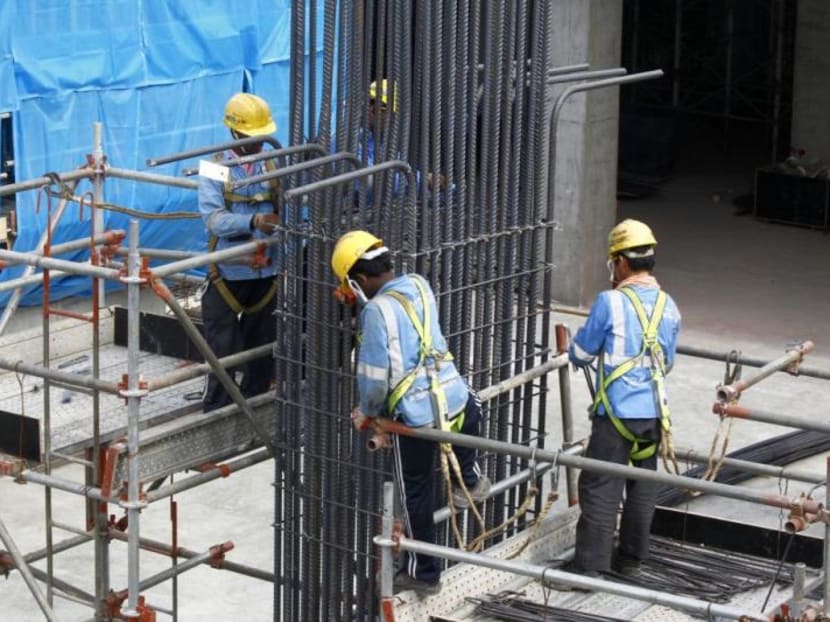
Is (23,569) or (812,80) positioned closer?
(23,569)

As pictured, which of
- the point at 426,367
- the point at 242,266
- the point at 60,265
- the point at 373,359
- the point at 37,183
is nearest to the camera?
the point at 373,359

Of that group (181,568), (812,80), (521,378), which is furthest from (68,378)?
(812,80)

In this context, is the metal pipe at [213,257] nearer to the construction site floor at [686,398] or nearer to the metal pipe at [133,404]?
the metal pipe at [133,404]

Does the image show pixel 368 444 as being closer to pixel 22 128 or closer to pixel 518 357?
pixel 518 357

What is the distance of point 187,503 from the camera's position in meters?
15.7

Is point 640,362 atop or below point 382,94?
below

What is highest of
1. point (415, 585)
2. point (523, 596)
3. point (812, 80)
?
point (812, 80)

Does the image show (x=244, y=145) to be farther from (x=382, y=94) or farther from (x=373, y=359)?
(x=373, y=359)

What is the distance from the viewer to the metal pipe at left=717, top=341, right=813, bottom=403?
980 centimetres

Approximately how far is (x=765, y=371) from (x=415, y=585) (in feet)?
7.29

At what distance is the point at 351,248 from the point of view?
371 inches

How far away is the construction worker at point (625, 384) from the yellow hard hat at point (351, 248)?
1.28 m

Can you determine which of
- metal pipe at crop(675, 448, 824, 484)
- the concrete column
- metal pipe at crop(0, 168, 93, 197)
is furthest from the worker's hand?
the concrete column

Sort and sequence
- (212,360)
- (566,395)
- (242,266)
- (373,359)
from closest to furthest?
(373,359) → (212,360) → (242,266) → (566,395)
